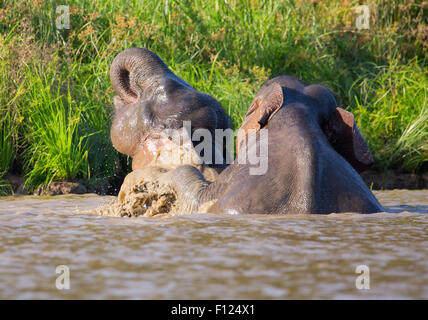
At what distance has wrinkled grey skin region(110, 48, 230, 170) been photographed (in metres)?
4.60

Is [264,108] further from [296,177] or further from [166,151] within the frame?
[166,151]

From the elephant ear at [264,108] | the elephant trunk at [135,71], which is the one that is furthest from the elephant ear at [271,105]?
the elephant trunk at [135,71]

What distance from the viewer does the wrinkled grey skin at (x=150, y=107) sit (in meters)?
4.60

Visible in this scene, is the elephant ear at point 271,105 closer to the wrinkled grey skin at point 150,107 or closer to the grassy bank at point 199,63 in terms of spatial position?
the wrinkled grey skin at point 150,107

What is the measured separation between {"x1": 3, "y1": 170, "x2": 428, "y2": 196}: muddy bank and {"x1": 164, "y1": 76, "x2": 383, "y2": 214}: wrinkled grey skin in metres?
2.73

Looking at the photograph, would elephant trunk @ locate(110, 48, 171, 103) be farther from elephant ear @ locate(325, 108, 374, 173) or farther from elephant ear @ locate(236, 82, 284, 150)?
elephant ear @ locate(325, 108, 374, 173)

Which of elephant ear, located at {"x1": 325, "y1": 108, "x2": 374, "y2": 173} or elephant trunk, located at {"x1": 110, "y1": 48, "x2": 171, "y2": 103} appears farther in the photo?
elephant trunk, located at {"x1": 110, "y1": 48, "x2": 171, "y2": 103}

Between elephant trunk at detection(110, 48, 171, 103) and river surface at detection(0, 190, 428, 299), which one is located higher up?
elephant trunk at detection(110, 48, 171, 103)

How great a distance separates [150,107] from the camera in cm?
464

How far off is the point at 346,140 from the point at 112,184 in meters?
3.42

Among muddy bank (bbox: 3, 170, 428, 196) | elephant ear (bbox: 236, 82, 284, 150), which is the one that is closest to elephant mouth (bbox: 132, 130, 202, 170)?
elephant ear (bbox: 236, 82, 284, 150)

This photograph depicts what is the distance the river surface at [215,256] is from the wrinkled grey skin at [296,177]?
0.28 ft

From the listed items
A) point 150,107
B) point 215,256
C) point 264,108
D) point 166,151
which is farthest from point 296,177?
point 150,107
